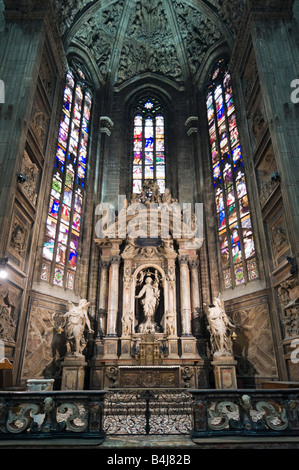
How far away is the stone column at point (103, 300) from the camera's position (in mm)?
14094

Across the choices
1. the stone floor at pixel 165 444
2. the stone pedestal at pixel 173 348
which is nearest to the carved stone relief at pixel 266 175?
the stone pedestal at pixel 173 348

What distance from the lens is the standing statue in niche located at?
13.8 m

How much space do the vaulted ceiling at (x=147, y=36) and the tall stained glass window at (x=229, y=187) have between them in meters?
2.28

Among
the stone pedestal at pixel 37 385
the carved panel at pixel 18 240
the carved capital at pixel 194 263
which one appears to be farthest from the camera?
the carved capital at pixel 194 263

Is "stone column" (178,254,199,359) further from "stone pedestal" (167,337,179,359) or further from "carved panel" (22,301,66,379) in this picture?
"carved panel" (22,301,66,379)

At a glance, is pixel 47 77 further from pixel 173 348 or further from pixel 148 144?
pixel 173 348

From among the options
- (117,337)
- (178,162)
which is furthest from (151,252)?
(178,162)

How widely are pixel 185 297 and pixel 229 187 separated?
5.75 meters

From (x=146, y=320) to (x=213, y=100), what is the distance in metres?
13.0

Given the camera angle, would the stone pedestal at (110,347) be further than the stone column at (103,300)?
No

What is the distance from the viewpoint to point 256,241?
13.1 metres

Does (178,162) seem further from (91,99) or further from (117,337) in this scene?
(117,337)

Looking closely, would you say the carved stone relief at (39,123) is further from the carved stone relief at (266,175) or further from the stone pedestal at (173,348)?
the stone pedestal at (173,348)

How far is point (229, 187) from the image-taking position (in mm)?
15719
